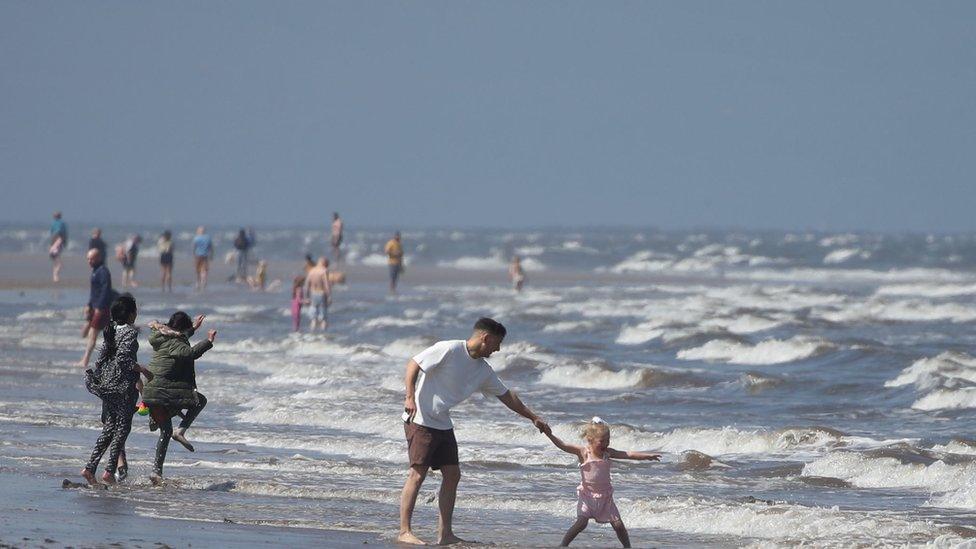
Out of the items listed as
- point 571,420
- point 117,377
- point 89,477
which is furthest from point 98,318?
point 89,477

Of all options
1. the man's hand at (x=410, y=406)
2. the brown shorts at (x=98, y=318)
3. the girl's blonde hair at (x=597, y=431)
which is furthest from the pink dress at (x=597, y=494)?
the brown shorts at (x=98, y=318)

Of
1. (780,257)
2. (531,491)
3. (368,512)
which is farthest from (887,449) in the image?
(780,257)

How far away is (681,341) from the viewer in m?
25.5

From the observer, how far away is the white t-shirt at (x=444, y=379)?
847 cm

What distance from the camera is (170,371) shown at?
10594mm

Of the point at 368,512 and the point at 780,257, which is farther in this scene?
the point at 780,257

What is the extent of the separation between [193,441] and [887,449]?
5.99m

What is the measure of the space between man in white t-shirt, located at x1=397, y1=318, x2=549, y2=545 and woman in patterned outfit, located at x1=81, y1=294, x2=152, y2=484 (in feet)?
8.81

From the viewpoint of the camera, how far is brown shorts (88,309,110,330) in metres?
16.8

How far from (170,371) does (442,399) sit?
9.34ft

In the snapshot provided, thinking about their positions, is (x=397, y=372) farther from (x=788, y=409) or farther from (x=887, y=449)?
(x=887, y=449)

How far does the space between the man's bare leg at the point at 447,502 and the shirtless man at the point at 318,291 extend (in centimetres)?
1675

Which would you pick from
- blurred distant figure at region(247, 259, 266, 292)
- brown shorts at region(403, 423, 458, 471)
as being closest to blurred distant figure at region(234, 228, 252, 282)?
blurred distant figure at region(247, 259, 266, 292)

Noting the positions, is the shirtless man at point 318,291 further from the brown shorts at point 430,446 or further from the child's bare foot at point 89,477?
the brown shorts at point 430,446
